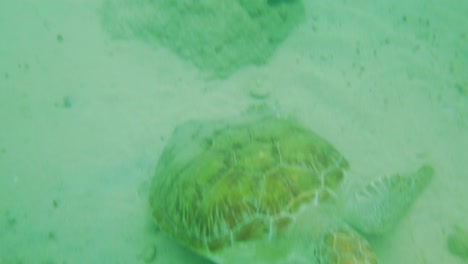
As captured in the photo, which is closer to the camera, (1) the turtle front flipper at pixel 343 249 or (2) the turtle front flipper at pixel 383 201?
(1) the turtle front flipper at pixel 343 249

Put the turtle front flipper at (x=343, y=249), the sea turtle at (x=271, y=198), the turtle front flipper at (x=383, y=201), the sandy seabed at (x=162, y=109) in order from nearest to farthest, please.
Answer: the turtle front flipper at (x=343, y=249), the sea turtle at (x=271, y=198), the turtle front flipper at (x=383, y=201), the sandy seabed at (x=162, y=109)

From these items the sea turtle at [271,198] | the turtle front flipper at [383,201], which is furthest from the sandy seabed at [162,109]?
the sea turtle at [271,198]

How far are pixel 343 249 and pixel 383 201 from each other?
0.76 meters

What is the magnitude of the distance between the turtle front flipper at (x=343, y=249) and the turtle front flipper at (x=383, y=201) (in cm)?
36

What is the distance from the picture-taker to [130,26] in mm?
4430

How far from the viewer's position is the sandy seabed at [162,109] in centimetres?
291

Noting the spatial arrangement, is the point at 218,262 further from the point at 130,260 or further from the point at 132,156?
the point at 132,156

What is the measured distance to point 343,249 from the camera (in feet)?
6.54

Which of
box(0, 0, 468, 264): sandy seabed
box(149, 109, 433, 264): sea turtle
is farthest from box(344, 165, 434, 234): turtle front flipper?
box(0, 0, 468, 264): sandy seabed

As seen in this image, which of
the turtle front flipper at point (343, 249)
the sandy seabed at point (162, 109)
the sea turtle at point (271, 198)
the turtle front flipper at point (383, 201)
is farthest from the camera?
the sandy seabed at point (162, 109)

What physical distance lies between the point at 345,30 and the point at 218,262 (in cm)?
361

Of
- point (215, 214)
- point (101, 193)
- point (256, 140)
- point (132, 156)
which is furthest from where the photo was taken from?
point (132, 156)

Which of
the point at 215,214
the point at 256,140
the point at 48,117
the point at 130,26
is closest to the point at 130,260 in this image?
the point at 215,214

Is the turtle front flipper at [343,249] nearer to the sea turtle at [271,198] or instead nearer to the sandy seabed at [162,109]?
the sea turtle at [271,198]
